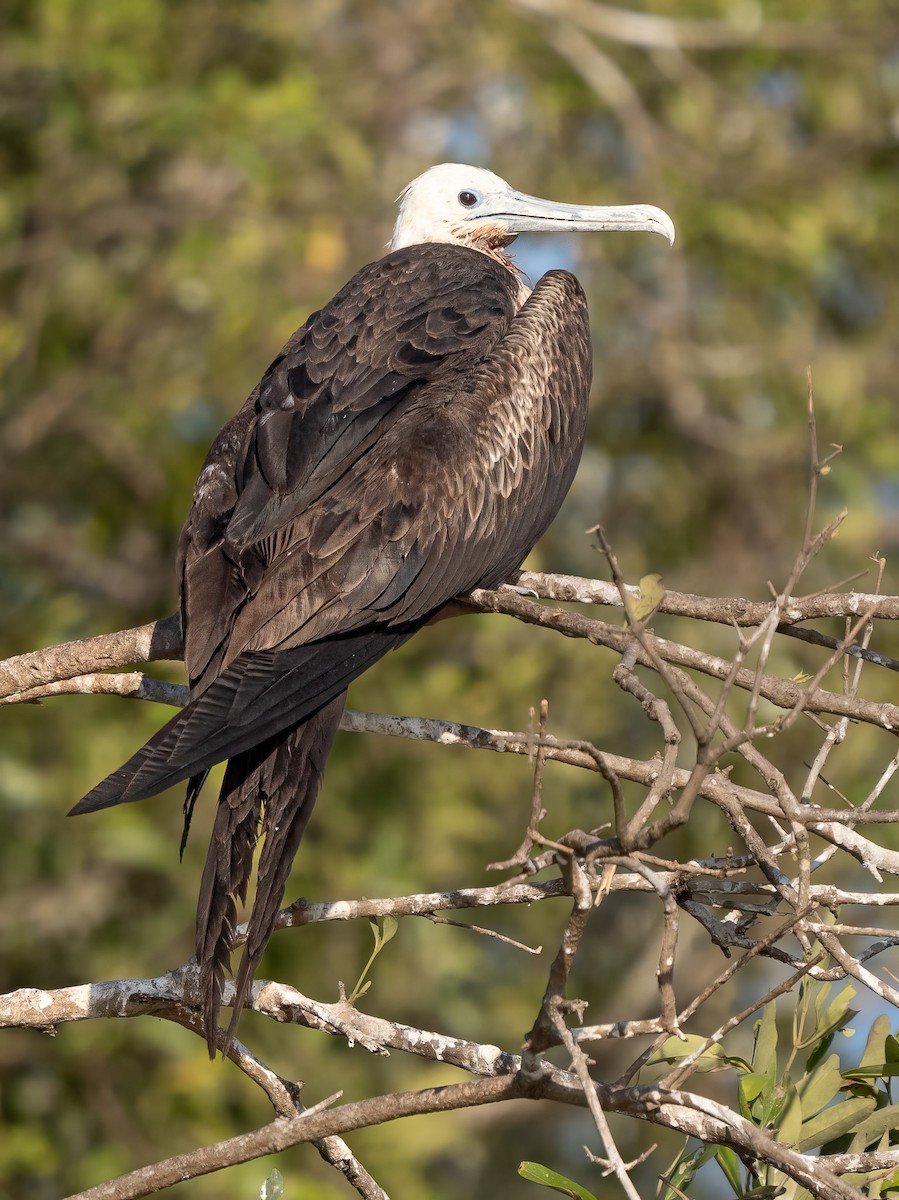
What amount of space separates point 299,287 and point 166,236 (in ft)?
2.21

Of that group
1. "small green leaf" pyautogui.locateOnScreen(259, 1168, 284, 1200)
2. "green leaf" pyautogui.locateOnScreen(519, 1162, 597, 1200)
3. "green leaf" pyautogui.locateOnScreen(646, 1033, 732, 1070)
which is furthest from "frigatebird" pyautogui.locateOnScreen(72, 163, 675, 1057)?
"green leaf" pyautogui.locateOnScreen(646, 1033, 732, 1070)

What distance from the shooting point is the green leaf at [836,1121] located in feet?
8.46

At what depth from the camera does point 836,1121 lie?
2.58 meters

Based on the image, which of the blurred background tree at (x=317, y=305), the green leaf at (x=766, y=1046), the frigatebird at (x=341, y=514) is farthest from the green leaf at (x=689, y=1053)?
the blurred background tree at (x=317, y=305)

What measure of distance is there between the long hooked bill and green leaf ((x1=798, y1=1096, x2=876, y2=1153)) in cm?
273

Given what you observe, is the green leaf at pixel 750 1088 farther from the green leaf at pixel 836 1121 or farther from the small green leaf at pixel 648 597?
the small green leaf at pixel 648 597

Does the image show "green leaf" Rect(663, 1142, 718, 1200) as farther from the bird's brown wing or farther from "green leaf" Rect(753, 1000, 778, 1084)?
the bird's brown wing

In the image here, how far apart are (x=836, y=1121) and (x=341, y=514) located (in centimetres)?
157

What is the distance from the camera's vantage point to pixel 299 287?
6887mm

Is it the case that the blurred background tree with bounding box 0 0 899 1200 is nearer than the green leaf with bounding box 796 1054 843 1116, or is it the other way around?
the green leaf with bounding box 796 1054 843 1116

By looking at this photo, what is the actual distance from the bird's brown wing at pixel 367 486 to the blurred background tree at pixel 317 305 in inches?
80.5

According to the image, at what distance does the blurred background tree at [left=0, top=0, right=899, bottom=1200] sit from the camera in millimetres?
6062

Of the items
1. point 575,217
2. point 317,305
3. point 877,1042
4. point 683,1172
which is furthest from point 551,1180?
point 317,305

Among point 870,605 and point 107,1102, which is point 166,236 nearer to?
point 107,1102
